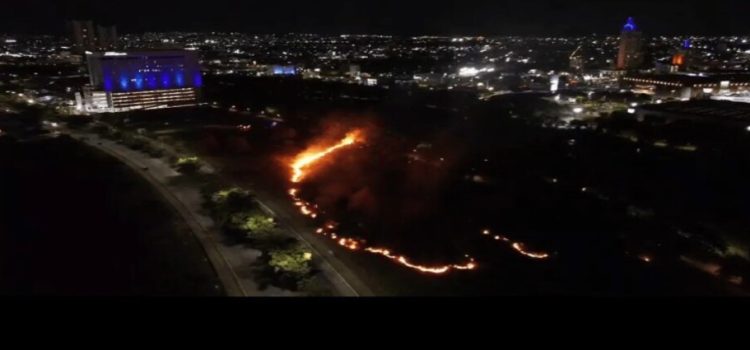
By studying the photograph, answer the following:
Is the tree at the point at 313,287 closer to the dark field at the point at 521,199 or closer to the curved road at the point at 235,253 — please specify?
the curved road at the point at 235,253

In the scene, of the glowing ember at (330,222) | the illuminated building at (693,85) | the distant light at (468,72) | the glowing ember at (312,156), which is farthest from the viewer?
the distant light at (468,72)

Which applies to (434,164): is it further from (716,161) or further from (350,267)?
(716,161)

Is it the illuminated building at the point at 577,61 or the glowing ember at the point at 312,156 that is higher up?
the illuminated building at the point at 577,61

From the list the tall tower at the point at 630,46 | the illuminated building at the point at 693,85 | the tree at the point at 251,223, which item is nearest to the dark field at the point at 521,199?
the tree at the point at 251,223

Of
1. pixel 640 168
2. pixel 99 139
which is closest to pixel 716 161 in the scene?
pixel 640 168

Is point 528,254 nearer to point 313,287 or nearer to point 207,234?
point 313,287

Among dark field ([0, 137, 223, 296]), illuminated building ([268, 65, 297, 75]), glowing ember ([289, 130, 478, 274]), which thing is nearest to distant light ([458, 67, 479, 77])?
illuminated building ([268, 65, 297, 75])

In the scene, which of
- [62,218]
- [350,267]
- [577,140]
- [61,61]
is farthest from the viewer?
[61,61]
